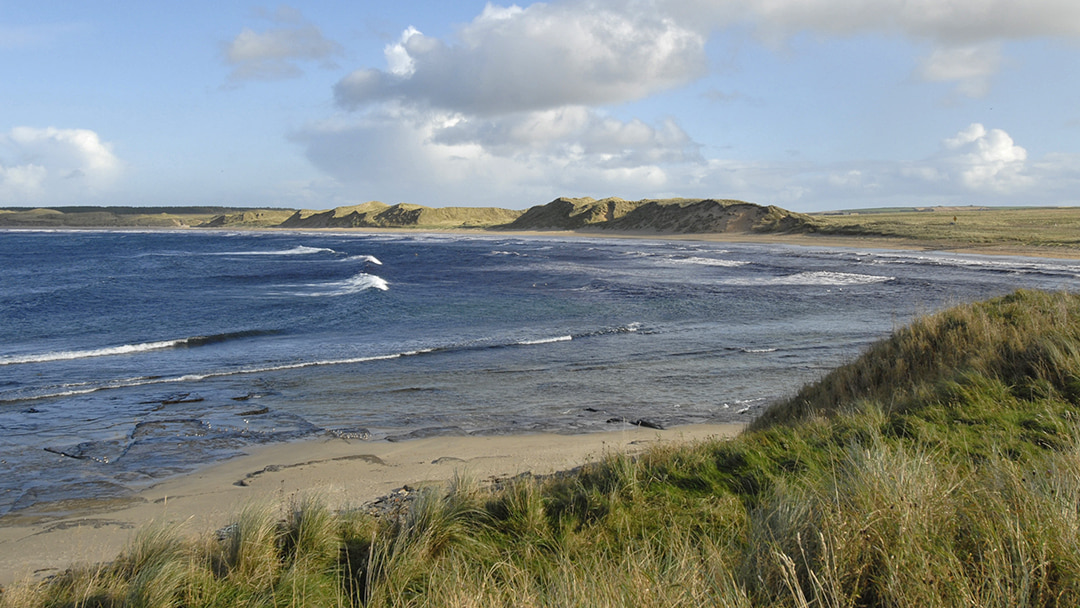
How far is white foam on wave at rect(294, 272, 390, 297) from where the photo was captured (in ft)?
99.1

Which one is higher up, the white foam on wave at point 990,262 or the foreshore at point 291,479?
the white foam on wave at point 990,262

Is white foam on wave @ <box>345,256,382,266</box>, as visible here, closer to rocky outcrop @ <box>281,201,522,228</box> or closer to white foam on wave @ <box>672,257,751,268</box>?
white foam on wave @ <box>672,257,751,268</box>

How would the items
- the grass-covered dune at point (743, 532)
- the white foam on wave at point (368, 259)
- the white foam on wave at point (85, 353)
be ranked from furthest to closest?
the white foam on wave at point (368, 259)
the white foam on wave at point (85, 353)
the grass-covered dune at point (743, 532)

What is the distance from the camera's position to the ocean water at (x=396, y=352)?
1026 cm

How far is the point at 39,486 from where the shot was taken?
26.4ft

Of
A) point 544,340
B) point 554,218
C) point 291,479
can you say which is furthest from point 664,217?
point 291,479

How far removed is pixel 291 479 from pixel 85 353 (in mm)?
12317

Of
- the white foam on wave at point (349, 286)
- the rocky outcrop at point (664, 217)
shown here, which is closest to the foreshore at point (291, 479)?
the white foam on wave at point (349, 286)

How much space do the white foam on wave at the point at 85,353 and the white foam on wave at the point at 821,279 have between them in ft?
76.2

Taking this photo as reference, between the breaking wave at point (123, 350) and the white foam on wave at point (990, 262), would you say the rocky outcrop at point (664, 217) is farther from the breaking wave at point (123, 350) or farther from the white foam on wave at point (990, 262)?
the breaking wave at point (123, 350)

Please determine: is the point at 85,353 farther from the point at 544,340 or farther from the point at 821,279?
the point at 821,279

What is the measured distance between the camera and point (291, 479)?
8.13 m

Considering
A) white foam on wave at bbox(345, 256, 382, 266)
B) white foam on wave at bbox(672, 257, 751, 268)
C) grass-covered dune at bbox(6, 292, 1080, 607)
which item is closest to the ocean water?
grass-covered dune at bbox(6, 292, 1080, 607)

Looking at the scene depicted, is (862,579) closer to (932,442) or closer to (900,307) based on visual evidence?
(932,442)
